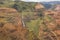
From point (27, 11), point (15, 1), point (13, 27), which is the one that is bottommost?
point (13, 27)

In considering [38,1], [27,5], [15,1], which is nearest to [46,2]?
[38,1]

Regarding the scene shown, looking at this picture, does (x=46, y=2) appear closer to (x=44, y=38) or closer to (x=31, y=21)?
(x=31, y=21)

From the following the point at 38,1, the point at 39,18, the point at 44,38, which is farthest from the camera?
the point at 38,1

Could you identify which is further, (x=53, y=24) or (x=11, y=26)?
(x=53, y=24)

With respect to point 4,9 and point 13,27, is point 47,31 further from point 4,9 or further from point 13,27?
point 4,9

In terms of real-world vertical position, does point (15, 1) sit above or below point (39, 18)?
above

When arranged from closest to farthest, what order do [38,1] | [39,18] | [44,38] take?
1. [44,38]
2. [39,18]
3. [38,1]

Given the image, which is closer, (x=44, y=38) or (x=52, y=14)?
(x=44, y=38)
